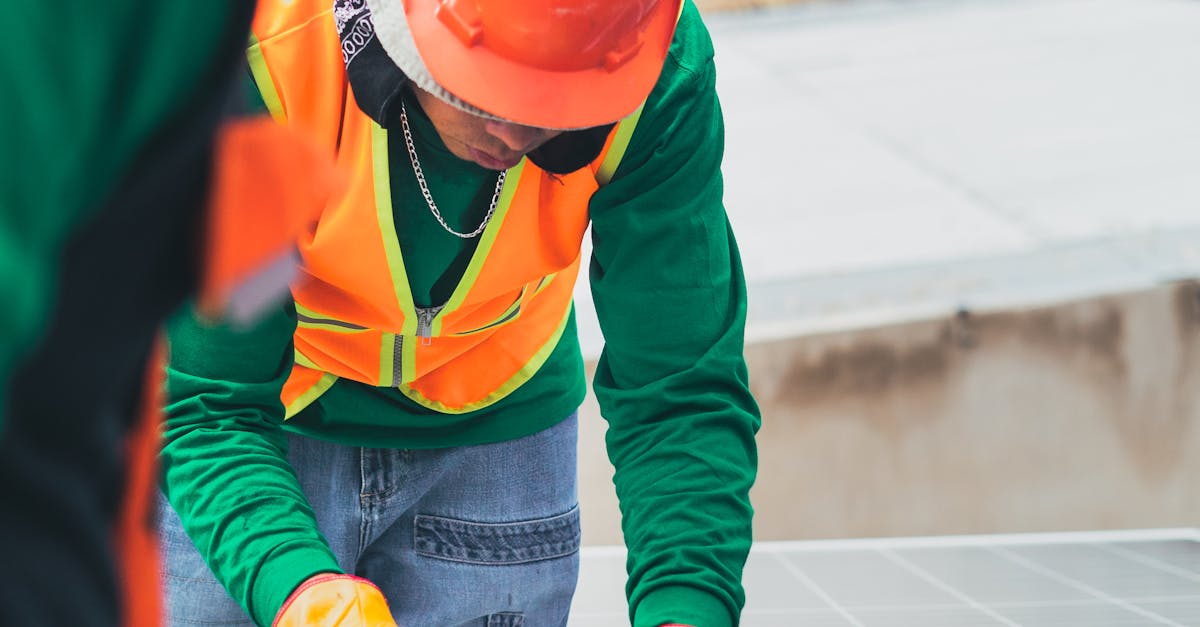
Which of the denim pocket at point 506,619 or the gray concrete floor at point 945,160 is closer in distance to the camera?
the denim pocket at point 506,619

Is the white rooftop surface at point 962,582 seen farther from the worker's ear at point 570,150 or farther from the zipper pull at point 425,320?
the worker's ear at point 570,150

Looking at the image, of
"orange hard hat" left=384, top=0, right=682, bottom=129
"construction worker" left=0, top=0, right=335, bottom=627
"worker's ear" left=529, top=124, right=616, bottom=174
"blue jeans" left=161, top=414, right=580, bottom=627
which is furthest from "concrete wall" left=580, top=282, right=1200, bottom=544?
"construction worker" left=0, top=0, right=335, bottom=627

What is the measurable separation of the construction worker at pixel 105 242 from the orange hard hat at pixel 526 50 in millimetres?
759

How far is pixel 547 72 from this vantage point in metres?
1.35

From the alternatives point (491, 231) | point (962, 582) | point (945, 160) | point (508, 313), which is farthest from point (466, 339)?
point (945, 160)

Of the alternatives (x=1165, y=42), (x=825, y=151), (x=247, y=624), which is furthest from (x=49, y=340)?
(x=1165, y=42)

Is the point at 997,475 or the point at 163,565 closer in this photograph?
the point at 163,565

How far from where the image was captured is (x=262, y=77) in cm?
137

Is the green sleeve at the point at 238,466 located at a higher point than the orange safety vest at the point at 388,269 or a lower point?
lower

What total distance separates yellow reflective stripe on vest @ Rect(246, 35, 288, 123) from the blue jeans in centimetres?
55

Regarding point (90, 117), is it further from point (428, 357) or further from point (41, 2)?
point (428, 357)

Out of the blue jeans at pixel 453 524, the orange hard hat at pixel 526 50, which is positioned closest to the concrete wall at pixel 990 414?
the blue jeans at pixel 453 524

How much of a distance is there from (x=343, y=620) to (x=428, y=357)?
422 millimetres

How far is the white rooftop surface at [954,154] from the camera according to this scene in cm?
362
